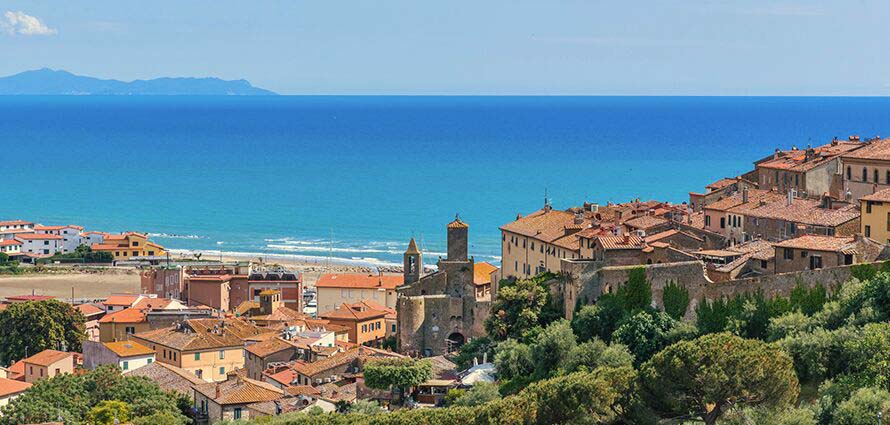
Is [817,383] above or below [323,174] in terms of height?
below

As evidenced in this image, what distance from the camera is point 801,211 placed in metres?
48.7

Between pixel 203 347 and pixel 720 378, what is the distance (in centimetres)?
2809

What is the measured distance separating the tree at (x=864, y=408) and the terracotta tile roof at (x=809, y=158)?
24855 mm

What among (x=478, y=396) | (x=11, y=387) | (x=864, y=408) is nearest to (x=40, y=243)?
(x=11, y=387)

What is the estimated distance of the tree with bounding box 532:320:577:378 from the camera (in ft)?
141

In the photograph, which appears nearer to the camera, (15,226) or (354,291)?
(354,291)

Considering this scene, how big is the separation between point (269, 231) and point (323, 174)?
57157 millimetres

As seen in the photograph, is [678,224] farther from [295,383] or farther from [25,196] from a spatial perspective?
[25,196]

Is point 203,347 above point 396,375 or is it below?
above

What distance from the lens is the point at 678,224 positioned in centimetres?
5203

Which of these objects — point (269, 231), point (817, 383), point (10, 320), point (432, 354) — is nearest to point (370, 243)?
point (269, 231)

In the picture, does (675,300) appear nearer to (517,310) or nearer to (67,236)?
(517,310)

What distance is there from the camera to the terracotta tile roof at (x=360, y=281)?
68.8 metres

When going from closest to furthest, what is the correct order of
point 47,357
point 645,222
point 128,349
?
point 645,222, point 47,357, point 128,349
